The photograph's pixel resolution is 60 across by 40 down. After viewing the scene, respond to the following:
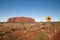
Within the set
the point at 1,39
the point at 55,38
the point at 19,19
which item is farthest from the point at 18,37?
the point at 19,19

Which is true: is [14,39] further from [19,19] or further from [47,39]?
[19,19]

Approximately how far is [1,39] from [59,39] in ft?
20.2

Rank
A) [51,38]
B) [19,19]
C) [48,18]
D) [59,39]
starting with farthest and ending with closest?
[19,19] → [48,18] → [51,38] → [59,39]

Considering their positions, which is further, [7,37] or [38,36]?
[7,37]

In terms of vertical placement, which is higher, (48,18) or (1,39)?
(48,18)

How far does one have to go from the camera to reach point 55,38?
11.9m

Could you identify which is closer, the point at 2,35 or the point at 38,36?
the point at 38,36

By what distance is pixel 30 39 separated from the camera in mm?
13234

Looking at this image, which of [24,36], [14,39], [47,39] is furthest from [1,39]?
[47,39]

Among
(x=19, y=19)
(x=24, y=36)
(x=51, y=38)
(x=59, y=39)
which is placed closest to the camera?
(x=59, y=39)

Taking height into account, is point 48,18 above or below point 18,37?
above

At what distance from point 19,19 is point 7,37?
66023 mm

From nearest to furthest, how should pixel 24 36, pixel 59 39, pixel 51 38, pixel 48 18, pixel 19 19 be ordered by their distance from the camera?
pixel 59 39
pixel 51 38
pixel 48 18
pixel 24 36
pixel 19 19

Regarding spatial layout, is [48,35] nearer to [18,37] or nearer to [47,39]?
[47,39]
